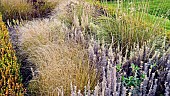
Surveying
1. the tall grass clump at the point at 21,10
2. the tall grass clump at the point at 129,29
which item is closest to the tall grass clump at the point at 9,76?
the tall grass clump at the point at 129,29

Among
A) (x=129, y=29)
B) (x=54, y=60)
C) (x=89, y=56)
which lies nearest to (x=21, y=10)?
(x=129, y=29)

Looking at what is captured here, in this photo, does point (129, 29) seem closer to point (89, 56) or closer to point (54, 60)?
point (89, 56)

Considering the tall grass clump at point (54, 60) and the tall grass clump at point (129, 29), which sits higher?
the tall grass clump at point (129, 29)

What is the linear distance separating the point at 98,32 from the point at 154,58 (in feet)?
3.90

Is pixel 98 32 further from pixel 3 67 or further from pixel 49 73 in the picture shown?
pixel 3 67

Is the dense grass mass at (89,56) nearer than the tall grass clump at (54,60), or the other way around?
the dense grass mass at (89,56)

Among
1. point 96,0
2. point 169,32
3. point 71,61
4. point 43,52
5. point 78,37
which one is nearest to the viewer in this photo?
point 71,61

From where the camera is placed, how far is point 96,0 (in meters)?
7.61

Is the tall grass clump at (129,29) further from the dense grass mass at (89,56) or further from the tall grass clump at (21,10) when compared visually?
the tall grass clump at (21,10)

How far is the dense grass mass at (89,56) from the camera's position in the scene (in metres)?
3.36

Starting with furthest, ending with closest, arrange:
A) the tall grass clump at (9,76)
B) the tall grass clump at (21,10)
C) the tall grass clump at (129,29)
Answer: the tall grass clump at (21,10) → the tall grass clump at (129,29) → the tall grass clump at (9,76)

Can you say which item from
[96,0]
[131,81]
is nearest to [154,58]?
[131,81]

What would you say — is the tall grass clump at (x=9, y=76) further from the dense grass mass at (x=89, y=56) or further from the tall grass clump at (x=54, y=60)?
the tall grass clump at (x=54, y=60)

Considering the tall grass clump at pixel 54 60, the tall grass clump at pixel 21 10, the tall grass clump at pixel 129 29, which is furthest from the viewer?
the tall grass clump at pixel 21 10
